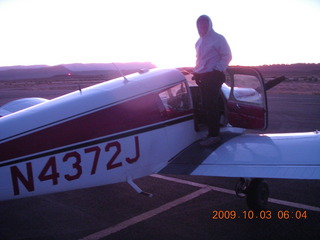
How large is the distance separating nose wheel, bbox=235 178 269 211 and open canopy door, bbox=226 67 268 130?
37.1 inches

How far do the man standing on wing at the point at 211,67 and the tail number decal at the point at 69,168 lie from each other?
54.1 inches

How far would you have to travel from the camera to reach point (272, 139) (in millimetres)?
5109

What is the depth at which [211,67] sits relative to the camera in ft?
16.6

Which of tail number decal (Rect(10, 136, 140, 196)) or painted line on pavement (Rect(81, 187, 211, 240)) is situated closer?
tail number decal (Rect(10, 136, 140, 196))

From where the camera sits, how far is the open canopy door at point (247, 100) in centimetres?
541

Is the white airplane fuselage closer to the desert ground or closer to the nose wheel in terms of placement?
the desert ground

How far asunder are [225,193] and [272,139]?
1.27m

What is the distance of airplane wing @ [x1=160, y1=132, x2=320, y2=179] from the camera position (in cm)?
410

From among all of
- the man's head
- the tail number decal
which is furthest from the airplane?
the man's head

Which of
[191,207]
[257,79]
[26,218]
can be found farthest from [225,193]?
A: [26,218]

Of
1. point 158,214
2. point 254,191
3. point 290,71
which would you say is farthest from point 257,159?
point 290,71

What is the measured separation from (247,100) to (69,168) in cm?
320

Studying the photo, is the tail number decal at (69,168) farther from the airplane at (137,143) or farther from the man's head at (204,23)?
the man's head at (204,23)

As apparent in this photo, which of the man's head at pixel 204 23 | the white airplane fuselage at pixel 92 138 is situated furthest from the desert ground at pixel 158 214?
the man's head at pixel 204 23
